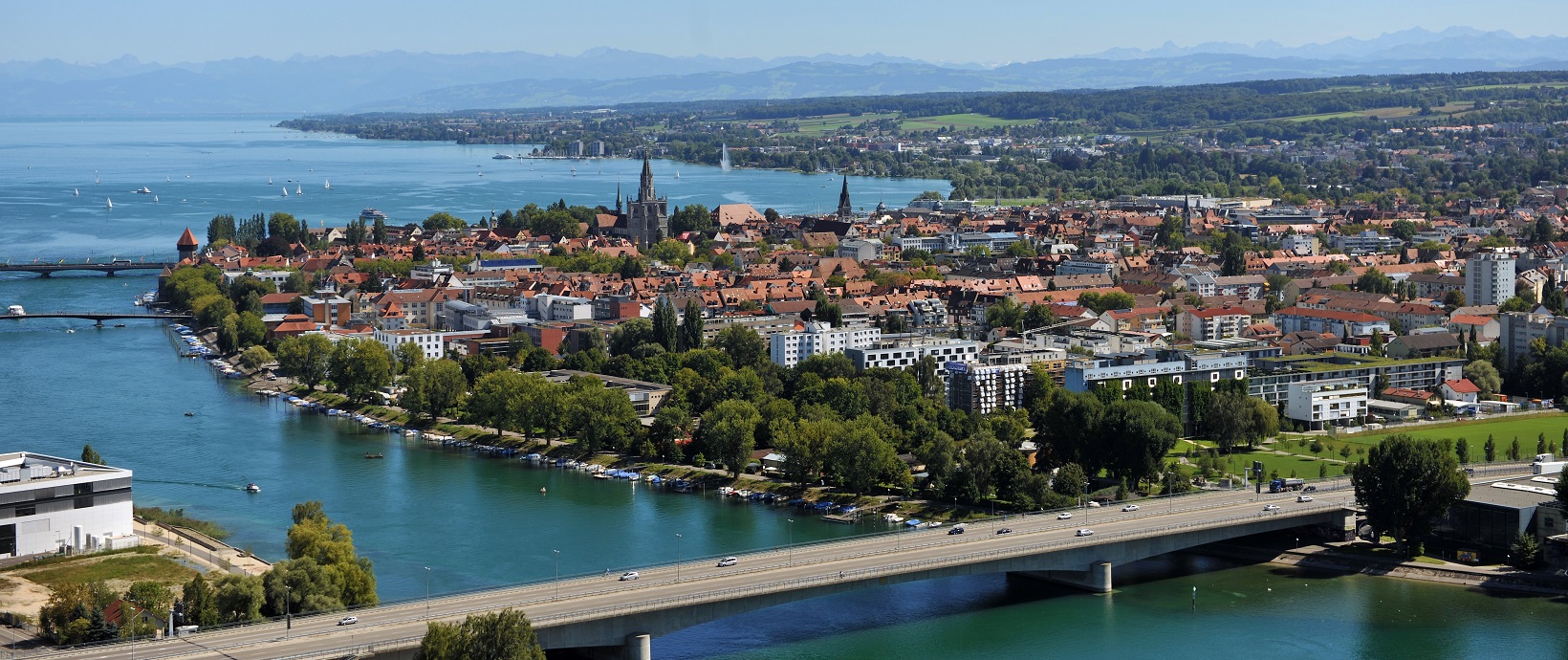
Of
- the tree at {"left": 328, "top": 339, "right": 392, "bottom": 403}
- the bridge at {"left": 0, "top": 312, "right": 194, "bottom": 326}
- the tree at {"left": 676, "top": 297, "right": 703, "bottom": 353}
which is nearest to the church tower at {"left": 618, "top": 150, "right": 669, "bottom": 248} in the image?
the bridge at {"left": 0, "top": 312, "right": 194, "bottom": 326}

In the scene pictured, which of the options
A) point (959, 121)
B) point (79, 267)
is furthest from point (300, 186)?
point (959, 121)

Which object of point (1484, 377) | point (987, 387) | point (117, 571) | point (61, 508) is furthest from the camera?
point (1484, 377)

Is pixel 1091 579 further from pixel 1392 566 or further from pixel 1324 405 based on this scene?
pixel 1324 405

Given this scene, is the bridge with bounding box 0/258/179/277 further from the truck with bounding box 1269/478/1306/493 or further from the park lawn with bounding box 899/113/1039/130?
the park lawn with bounding box 899/113/1039/130

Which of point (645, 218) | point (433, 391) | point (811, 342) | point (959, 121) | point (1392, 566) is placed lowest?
point (1392, 566)

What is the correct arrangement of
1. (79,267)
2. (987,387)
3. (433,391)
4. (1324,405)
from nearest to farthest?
(1324,405)
(987,387)
(433,391)
(79,267)

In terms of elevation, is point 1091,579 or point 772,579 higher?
point 772,579

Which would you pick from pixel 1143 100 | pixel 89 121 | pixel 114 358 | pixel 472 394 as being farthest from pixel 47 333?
pixel 89 121

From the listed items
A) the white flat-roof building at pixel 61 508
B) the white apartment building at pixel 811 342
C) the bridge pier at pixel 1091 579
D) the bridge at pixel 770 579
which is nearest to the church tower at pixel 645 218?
the white apartment building at pixel 811 342

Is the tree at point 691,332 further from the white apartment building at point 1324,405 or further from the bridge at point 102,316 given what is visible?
the bridge at point 102,316
